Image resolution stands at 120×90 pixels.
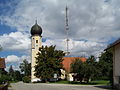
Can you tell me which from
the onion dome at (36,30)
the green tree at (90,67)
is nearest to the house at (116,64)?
the green tree at (90,67)

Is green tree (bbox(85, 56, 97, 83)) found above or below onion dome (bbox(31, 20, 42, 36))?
below

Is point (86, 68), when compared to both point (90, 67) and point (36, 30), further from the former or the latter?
point (36, 30)

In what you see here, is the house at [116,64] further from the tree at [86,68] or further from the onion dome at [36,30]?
the onion dome at [36,30]

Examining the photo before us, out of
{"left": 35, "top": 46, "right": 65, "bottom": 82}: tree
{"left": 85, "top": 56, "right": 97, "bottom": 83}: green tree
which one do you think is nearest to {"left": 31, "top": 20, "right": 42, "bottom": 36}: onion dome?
{"left": 35, "top": 46, "right": 65, "bottom": 82}: tree

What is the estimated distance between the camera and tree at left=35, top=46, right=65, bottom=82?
72.9 meters

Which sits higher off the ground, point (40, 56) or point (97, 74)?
point (40, 56)

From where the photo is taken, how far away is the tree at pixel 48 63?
72900 millimetres

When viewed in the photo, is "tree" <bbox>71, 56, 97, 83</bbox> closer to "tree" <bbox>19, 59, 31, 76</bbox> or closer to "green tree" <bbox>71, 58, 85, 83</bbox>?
"green tree" <bbox>71, 58, 85, 83</bbox>

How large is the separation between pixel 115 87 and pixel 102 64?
17.6 meters

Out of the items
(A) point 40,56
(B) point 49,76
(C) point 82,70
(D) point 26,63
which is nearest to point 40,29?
(A) point 40,56

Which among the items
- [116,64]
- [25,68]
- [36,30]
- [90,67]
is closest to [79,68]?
[90,67]

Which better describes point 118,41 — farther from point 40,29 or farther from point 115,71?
point 40,29

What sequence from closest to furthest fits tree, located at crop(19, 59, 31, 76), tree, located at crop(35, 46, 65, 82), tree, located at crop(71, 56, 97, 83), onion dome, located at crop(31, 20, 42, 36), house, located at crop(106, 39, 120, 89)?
house, located at crop(106, 39, 120, 89), tree, located at crop(71, 56, 97, 83), tree, located at crop(35, 46, 65, 82), onion dome, located at crop(31, 20, 42, 36), tree, located at crop(19, 59, 31, 76)

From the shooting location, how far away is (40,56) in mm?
76312
